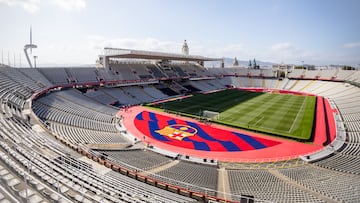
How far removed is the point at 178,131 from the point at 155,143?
17.6 feet

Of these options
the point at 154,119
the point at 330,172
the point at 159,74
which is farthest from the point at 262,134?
the point at 159,74

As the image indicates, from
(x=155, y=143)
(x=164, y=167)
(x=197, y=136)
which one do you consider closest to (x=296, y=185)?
(x=164, y=167)

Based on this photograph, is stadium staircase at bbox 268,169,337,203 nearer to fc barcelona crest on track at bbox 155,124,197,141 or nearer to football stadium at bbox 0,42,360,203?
football stadium at bbox 0,42,360,203

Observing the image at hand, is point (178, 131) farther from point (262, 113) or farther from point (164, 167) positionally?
point (262, 113)

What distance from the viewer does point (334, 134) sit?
99.9 ft

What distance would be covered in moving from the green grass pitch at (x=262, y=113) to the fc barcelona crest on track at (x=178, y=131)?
6043 millimetres

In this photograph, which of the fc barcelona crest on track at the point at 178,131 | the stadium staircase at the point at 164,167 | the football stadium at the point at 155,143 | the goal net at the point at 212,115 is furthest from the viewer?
the goal net at the point at 212,115

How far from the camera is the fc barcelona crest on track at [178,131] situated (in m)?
29.7

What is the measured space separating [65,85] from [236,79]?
6443 cm

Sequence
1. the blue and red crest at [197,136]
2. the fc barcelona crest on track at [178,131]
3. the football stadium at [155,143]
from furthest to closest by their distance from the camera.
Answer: the fc barcelona crest on track at [178,131]
the blue and red crest at [197,136]
the football stadium at [155,143]

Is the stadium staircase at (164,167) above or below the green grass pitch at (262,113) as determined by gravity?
below

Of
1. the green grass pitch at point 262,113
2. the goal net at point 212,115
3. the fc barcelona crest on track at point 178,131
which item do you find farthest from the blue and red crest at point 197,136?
the goal net at point 212,115

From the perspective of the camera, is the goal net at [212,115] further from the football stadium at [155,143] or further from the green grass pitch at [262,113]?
the green grass pitch at [262,113]

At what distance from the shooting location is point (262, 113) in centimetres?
4262
